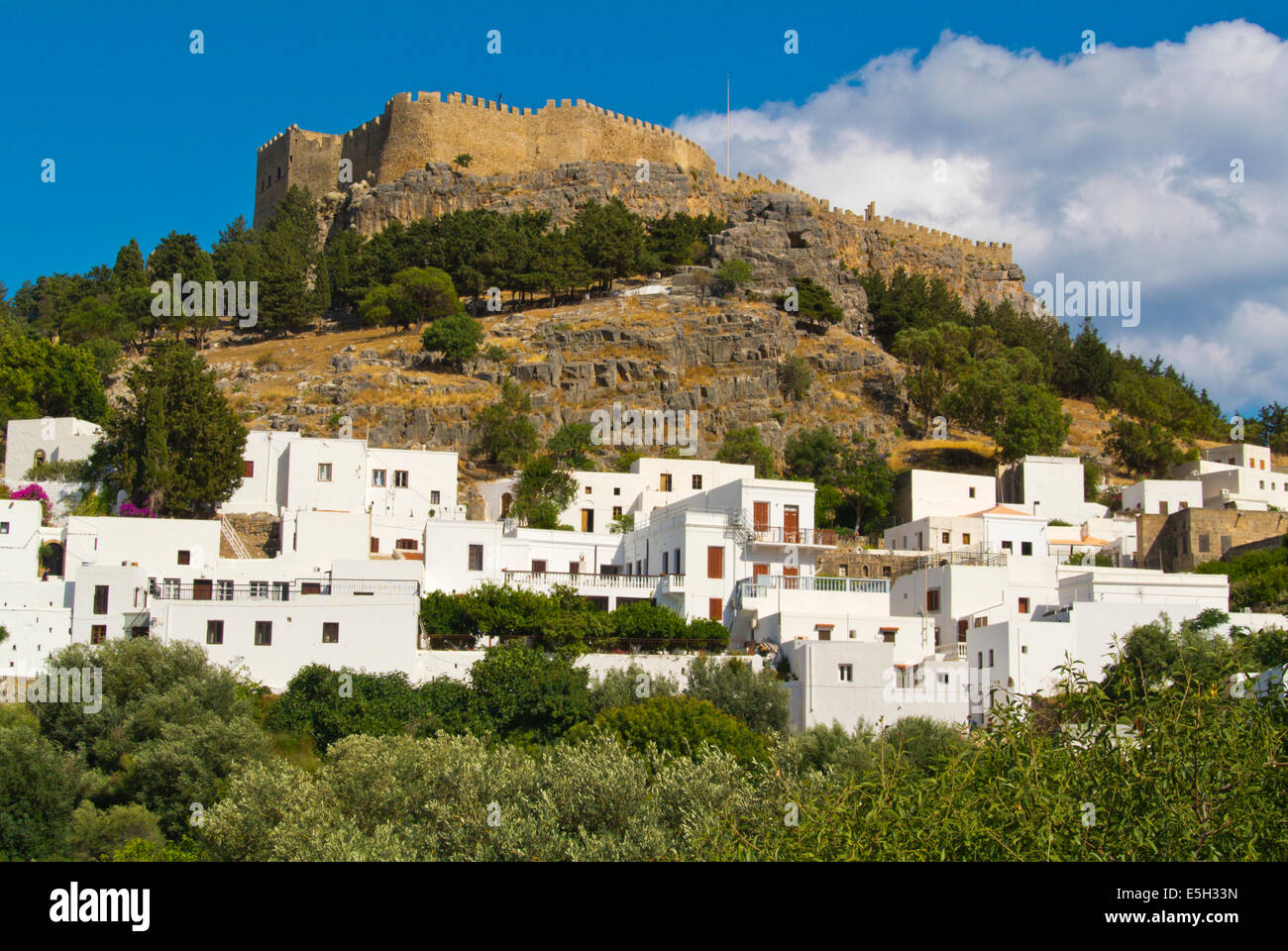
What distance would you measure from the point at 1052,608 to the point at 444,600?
17.6 meters

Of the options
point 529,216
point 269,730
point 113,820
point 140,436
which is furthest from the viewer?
point 529,216

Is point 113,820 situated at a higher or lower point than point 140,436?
lower

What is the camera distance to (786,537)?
42000 mm

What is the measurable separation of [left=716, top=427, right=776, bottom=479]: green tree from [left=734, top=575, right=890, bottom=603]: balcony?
15384mm

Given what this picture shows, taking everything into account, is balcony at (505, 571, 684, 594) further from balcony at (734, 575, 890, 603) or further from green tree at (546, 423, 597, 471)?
Result: green tree at (546, 423, 597, 471)

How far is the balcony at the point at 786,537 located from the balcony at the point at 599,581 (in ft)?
9.49

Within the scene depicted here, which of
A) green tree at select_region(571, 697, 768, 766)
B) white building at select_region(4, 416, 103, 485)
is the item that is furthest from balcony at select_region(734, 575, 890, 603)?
white building at select_region(4, 416, 103, 485)

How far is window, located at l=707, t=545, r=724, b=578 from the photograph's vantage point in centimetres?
4091

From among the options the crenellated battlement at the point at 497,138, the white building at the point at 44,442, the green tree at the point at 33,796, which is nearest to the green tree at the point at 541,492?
the white building at the point at 44,442

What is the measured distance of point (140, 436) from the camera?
147ft
